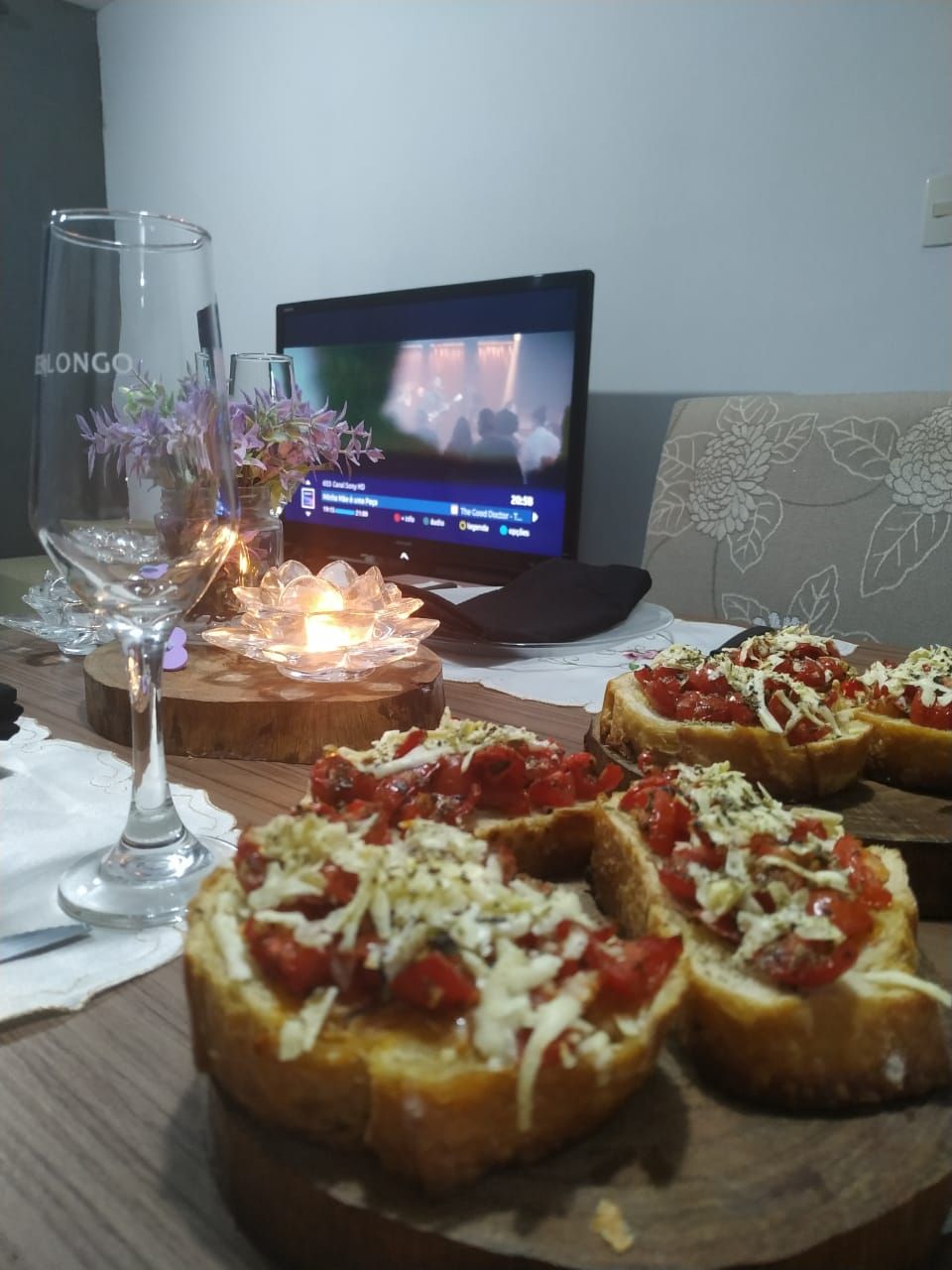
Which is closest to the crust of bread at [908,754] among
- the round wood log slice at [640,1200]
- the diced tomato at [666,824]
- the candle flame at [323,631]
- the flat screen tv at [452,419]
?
the diced tomato at [666,824]

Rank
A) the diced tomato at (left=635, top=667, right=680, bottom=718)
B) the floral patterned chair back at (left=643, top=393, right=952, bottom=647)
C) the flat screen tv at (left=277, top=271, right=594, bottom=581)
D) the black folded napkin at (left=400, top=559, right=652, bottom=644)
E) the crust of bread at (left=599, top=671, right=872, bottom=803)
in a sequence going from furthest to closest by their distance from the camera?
the flat screen tv at (left=277, top=271, right=594, bottom=581), the floral patterned chair back at (left=643, top=393, right=952, bottom=647), the black folded napkin at (left=400, top=559, right=652, bottom=644), the diced tomato at (left=635, top=667, right=680, bottom=718), the crust of bread at (left=599, top=671, right=872, bottom=803)

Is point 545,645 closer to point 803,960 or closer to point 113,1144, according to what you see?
point 803,960

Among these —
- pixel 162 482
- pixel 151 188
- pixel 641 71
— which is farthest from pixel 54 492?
pixel 151 188

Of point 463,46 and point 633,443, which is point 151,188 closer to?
point 463,46

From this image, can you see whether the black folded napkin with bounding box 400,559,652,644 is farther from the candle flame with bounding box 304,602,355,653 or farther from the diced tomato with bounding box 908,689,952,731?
the diced tomato with bounding box 908,689,952,731

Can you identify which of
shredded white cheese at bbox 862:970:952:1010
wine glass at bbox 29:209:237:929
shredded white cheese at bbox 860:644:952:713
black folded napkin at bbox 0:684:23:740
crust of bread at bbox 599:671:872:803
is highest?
wine glass at bbox 29:209:237:929

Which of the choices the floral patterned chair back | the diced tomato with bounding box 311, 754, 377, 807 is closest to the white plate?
the floral patterned chair back

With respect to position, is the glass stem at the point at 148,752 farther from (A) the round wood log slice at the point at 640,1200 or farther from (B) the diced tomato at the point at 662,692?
(B) the diced tomato at the point at 662,692
